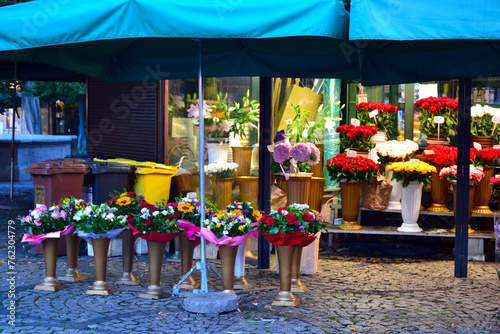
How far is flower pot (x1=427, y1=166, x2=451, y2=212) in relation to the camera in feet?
26.6

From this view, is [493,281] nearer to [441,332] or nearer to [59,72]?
[441,332]

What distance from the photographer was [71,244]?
20.3 ft

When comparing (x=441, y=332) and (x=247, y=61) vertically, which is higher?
(x=247, y=61)

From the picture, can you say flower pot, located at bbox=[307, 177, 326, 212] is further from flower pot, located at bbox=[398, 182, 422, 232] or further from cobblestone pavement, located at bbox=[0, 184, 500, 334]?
cobblestone pavement, located at bbox=[0, 184, 500, 334]

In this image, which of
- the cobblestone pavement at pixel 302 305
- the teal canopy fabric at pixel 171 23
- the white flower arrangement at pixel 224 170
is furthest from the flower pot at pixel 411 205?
the teal canopy fabric at pixel 171 23

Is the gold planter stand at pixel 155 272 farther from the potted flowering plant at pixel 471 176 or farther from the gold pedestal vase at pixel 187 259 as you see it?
the potted flowering plant at pixel 471 176

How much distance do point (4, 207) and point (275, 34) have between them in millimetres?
8048

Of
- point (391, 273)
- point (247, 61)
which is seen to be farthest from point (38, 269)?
point (391, 273)

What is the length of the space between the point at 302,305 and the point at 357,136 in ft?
11.7

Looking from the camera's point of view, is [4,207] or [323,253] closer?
[323,253]

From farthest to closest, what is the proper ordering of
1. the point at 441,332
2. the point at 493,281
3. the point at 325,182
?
the point at 325,182, the point at 493,281, the point at 441,332

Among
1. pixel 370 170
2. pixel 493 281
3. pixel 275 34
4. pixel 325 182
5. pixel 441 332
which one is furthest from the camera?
pixel 325 182

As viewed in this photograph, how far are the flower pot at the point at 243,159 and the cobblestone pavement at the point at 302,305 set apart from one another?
4.20 feet

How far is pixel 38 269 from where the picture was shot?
6816 mm
